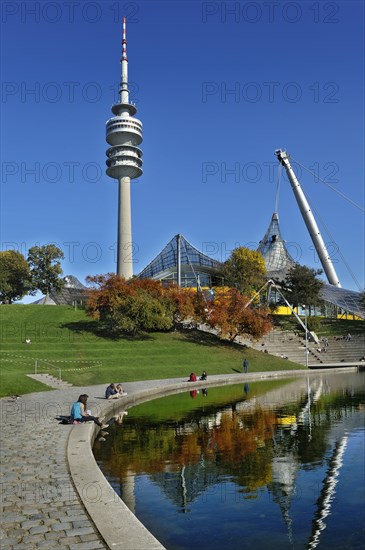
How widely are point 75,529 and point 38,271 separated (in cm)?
7695

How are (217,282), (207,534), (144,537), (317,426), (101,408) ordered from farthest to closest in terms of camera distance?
(217,282) < (101,408) < (317,426) < (207,534) < (144,537)

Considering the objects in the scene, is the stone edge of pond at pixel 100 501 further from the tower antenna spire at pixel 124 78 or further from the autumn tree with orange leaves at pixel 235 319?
the tower antenna spire at pixel 124 78

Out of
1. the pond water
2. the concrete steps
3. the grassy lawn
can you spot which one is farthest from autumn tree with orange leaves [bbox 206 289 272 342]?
the pond water

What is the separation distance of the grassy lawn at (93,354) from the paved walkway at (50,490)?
10585 mm

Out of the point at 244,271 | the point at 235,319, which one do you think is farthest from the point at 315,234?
the point at 235,319

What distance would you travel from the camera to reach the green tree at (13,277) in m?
75.9

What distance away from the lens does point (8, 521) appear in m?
6.93

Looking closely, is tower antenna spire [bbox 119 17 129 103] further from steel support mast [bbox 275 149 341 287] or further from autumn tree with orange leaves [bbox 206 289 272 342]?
autumn tree with orange leaves [bbox 206 289 272 342]

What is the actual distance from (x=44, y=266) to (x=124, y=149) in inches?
1713

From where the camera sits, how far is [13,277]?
77.7 meters

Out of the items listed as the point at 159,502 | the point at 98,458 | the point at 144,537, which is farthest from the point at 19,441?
the point at 144,537

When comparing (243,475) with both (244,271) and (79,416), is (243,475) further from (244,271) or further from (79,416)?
(244,271)

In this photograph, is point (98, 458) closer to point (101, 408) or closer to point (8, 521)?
point (8, 521)

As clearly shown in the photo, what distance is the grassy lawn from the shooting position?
32.0 metres
